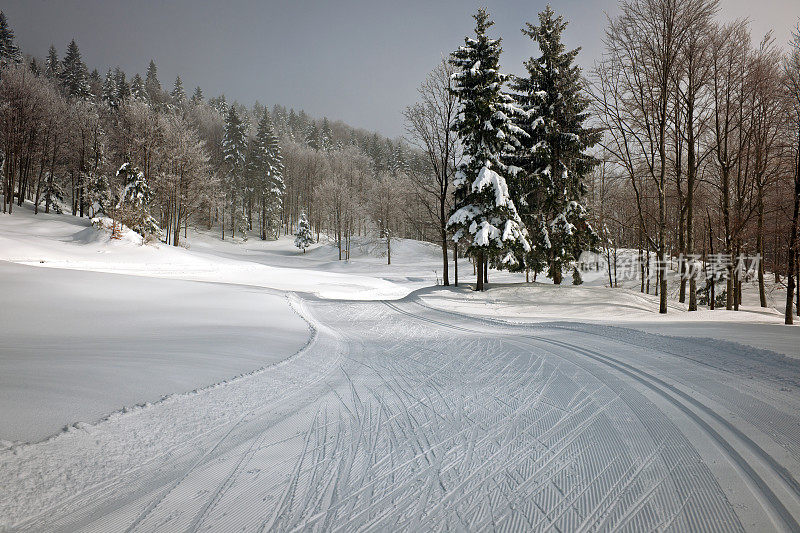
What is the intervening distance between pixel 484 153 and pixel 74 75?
69507mm

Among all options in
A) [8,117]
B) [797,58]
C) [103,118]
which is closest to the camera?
[797,58]

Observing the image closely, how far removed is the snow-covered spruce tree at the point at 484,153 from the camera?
1516 centimetres

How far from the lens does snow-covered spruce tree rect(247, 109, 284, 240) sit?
51.2 m

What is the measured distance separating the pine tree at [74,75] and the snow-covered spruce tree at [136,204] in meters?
33.4

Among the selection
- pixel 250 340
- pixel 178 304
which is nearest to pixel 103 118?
pixel 178 304

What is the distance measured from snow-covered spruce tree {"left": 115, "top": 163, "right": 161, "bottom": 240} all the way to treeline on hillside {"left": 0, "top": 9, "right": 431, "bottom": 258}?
0.34 ft

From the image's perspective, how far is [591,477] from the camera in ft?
8.29

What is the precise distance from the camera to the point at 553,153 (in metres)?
18.1

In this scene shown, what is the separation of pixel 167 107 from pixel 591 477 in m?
68.1

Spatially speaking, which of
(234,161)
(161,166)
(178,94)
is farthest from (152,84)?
(161,166)

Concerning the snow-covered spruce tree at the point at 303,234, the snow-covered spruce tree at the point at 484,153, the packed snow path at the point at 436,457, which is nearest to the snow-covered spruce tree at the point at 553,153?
the snow-covered spruce tree at the point at 484,153

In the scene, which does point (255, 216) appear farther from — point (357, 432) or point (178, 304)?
point (357, 432)

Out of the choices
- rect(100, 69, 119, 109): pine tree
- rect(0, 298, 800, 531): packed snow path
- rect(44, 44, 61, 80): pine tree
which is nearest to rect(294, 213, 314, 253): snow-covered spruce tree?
rect(100, 69, 119, 109): pine tree

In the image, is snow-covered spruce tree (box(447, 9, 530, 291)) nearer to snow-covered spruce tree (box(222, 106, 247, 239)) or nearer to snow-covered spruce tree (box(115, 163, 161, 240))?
snow-covered spruce tree (box(115, 163, 161, 240))
